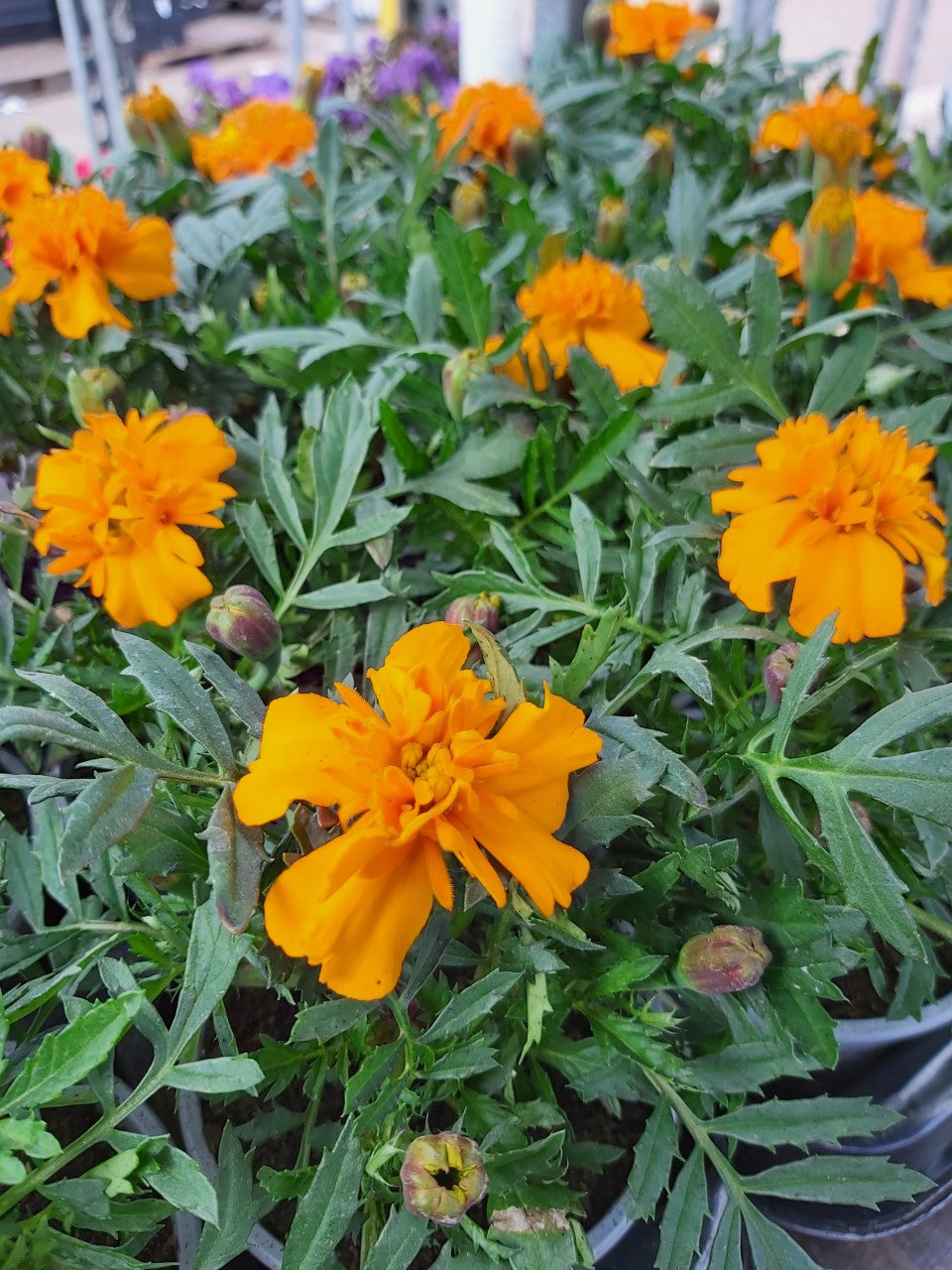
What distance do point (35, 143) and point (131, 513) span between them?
0.48 m

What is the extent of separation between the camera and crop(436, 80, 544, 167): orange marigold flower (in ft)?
2.55

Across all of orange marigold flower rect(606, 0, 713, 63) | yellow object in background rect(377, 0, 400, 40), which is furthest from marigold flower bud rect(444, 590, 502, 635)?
yellow object in background rect(377, 0, 400, 40)

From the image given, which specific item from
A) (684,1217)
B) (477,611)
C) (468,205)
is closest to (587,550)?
(477,611)

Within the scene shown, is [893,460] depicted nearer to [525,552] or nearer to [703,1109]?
[525,552]

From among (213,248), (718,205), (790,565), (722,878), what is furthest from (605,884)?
(718,205)

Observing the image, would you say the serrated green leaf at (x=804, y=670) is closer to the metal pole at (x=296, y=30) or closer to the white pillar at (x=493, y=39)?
the white pillar at (x=493, y=39)

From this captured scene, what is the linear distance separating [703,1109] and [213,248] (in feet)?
2.02

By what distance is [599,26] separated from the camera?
921 millimetres

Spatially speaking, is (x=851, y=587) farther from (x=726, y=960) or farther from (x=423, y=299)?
(x=423, y=299)

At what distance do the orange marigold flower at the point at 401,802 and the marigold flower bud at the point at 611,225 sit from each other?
466mm

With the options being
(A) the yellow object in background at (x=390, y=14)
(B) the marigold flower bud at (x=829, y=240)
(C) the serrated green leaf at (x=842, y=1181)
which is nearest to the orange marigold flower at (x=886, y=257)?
(B) the marigold flower bud at (x=829, y=240)

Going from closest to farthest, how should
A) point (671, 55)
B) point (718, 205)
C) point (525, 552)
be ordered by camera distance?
1. point (525, 552)
2. point (718, 205)
3. point (671, 55)

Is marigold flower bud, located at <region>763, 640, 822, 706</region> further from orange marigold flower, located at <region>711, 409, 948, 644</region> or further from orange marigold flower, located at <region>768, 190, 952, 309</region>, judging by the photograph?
orange marigold flower, located at <region>768, 190, 952, 309</region>

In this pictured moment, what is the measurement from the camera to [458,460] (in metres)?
0.52
